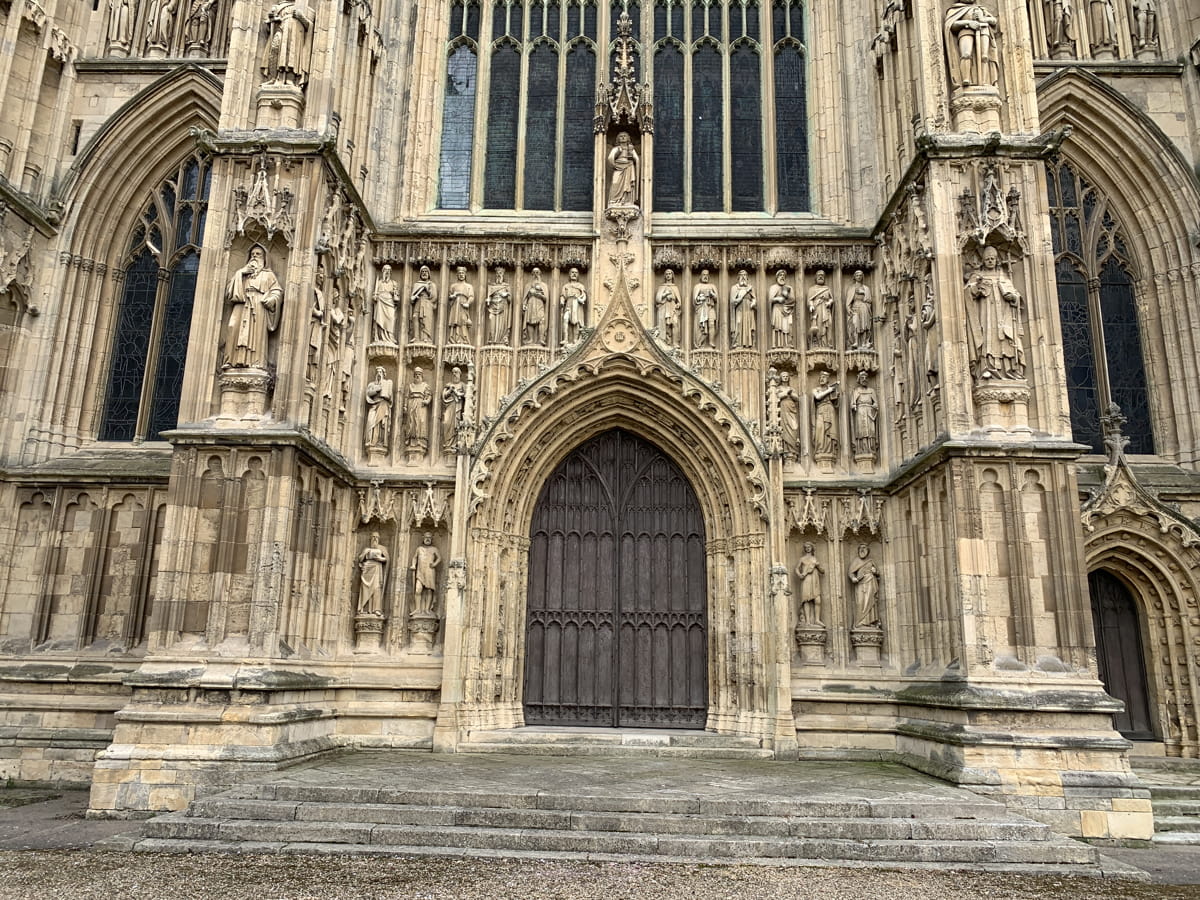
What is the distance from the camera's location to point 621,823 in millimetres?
8898

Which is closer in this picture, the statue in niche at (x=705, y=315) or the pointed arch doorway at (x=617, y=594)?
the pointed arch doorway at (x=617, y=594)

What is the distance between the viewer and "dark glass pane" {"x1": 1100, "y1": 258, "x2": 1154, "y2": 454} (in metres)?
14.9

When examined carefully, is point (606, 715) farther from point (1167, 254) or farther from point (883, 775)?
point (1167, 254)

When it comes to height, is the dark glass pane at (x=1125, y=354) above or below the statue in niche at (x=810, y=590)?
above

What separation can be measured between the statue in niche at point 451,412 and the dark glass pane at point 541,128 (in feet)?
12.7

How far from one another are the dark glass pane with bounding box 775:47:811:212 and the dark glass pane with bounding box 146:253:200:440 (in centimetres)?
1056

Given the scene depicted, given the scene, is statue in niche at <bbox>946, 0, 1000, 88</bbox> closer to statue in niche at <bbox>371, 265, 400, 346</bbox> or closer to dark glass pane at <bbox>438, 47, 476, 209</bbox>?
dark glass pane at <bbox>438, 47, 476, 209</bbox>

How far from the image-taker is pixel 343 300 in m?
13.9

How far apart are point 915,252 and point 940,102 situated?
2156mm

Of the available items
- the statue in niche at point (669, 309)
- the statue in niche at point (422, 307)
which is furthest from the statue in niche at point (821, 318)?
the statue in niche at point (422, 307)

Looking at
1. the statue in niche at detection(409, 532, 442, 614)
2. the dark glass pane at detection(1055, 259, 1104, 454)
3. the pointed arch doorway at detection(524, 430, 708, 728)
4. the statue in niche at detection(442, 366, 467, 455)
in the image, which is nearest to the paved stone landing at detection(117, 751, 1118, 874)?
the statue in niche at detection(409, 532, 442, 614)

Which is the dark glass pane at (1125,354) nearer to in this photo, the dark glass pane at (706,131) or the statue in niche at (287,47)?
the dark glass pane at (706,131)

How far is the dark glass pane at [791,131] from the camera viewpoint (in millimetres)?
16109

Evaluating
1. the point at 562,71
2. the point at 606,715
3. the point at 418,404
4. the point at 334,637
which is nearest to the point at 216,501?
the point at 334,637
